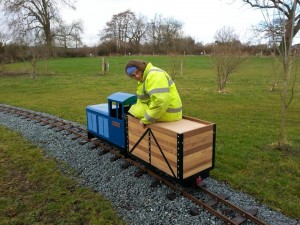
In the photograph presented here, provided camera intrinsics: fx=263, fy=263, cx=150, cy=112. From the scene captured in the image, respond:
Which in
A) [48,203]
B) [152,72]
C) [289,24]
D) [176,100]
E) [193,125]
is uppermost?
[289,24]

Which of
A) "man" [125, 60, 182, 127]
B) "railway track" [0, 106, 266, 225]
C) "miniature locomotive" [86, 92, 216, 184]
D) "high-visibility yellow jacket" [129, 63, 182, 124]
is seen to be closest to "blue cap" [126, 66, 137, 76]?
"man" [125, 60, 182, 127]

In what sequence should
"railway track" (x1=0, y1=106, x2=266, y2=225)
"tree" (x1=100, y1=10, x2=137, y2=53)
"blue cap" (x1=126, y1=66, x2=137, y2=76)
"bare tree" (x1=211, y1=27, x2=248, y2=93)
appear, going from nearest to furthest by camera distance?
"railway track" (x1=0, y1=106, x2=266, y2=225) → "blue cap" (x1=126, y1=66, x2=137, y2=76) → "bare tree" (x1=211, y1=27, x2=248, y2=93) → "tree" (x1=100, y1=10, x2=137, y2=53)

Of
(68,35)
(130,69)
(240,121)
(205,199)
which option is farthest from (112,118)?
(68,35)

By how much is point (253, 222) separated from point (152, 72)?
328 cm

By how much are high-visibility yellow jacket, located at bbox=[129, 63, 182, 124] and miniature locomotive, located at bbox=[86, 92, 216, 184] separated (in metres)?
0.20

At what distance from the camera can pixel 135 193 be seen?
5.66 m

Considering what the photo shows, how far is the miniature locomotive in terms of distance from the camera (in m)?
5.05

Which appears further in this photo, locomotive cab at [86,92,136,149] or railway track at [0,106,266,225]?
locomotive cab at [86,92,136,149]

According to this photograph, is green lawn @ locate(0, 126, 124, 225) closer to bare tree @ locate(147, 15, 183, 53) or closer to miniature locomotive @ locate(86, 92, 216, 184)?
miniature locomotive @ locate(86, 92, 216, 184)

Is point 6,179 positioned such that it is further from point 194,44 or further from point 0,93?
point 194,44

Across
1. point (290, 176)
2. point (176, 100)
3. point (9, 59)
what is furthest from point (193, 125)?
point (9, 59)

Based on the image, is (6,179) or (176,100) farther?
(6,179)

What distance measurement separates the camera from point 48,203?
5496 millimetres

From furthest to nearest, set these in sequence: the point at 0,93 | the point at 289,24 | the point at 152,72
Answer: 1. the point at 0,93
2. the point at 289,24
3. the point at 152,72
